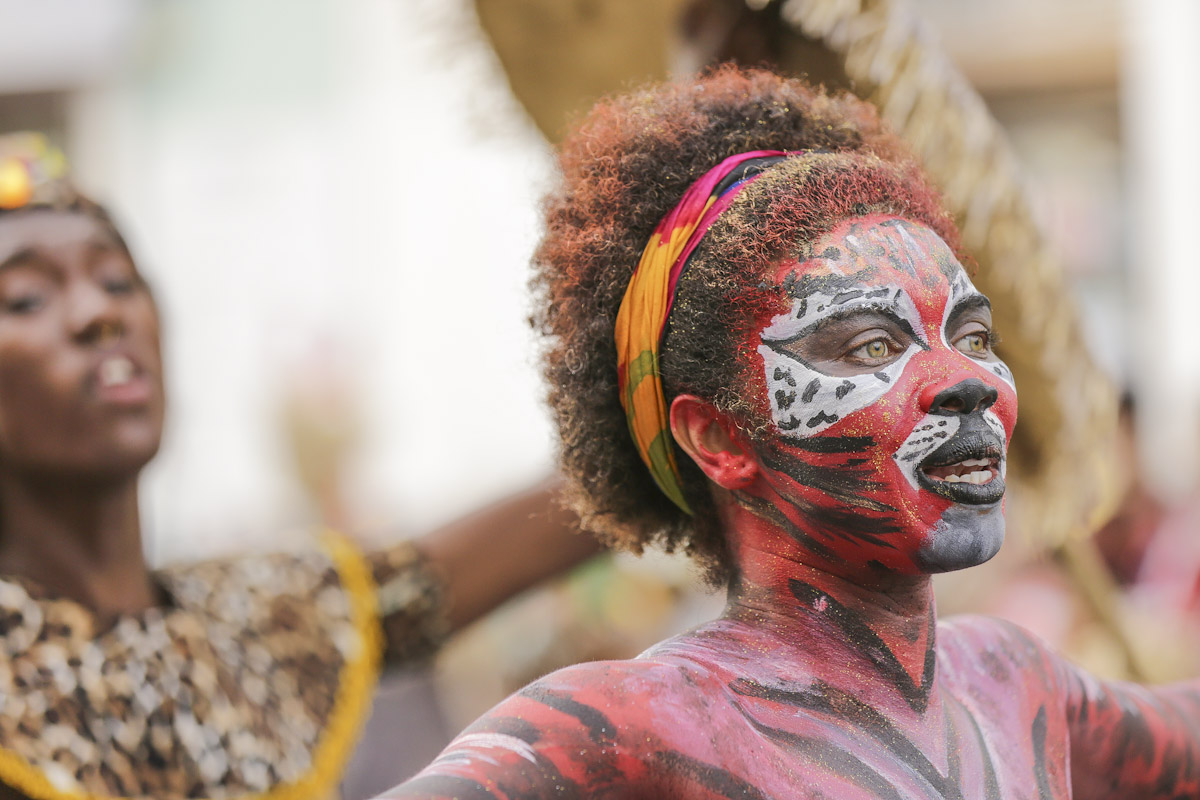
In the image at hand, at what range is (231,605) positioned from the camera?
10.0 feet

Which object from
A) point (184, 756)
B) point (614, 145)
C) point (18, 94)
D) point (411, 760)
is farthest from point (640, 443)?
point (18, 94)

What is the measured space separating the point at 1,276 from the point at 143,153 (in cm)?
751

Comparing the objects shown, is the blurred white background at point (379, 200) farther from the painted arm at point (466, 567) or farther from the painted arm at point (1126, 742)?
the painted arm at point (1126, 742)

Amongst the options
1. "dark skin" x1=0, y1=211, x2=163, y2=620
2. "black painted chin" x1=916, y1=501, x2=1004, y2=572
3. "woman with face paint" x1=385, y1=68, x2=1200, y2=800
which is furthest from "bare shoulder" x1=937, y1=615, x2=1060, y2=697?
Result: "dark skin" x1=0, y1=211, x2=163, y2=620

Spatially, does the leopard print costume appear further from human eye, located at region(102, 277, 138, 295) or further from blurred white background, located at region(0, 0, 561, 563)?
blurred white background, located at region(0, 0, 561, 563)

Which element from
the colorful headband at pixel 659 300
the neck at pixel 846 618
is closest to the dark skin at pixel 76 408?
the colorful headband at pixel 659 300

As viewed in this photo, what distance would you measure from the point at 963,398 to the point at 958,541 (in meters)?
0.18

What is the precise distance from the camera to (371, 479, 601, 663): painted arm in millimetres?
3242

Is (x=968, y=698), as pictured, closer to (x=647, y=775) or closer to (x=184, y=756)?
(x=647, y=775)

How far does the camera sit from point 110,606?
Result: 2836mm

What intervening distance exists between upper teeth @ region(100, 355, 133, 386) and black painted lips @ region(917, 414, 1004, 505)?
166cm

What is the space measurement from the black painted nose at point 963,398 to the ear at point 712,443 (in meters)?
0.27

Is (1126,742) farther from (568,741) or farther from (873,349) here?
(568,741)

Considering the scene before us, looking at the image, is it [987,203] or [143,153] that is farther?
[143,153]
